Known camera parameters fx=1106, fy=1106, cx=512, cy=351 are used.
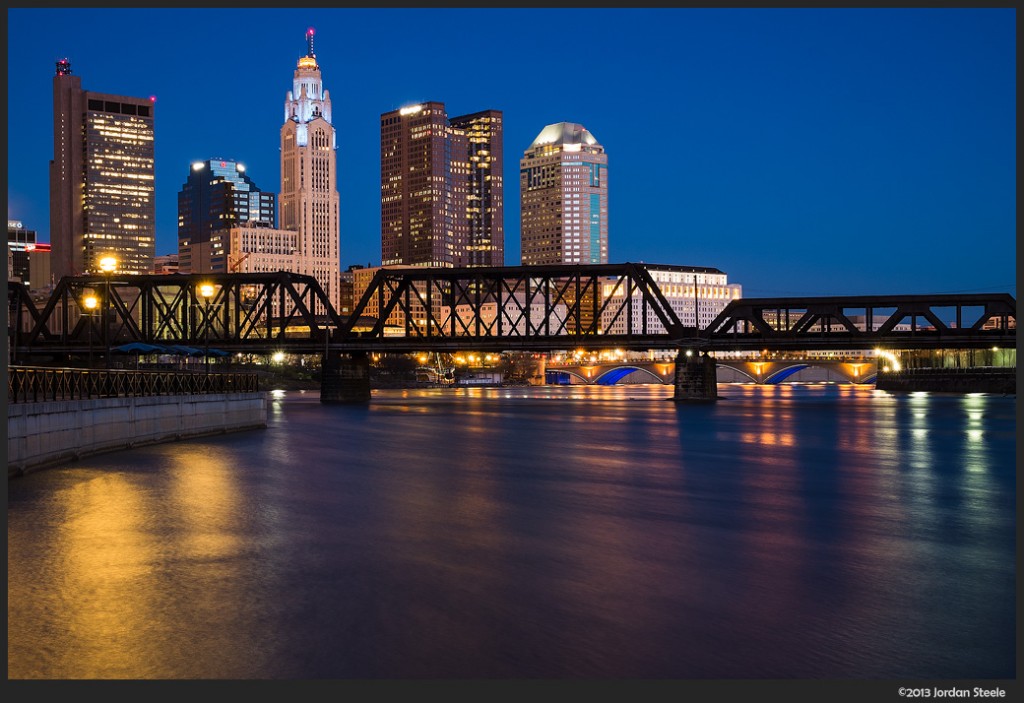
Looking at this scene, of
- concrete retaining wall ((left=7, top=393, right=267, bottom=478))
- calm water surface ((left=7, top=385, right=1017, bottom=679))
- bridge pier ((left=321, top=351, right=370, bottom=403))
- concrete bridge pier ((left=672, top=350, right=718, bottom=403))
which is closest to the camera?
calm water surface ((left=7, top=385, right=1017, bottom=679))

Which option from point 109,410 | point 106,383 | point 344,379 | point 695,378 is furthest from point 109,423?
point 695,378

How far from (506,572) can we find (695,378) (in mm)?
122315

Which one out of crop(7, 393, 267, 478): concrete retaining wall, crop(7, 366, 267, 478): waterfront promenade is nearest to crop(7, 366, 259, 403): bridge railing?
crop(7, 366, 267, 478): waterfront promenade

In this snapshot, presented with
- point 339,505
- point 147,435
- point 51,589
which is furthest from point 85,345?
point 51,589

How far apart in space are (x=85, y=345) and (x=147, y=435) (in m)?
110

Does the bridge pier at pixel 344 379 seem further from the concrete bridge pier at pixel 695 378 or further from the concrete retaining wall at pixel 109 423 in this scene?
the concrete retaining wall at pixel 109 423

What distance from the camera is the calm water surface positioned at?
13906 mm

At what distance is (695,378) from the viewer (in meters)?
139

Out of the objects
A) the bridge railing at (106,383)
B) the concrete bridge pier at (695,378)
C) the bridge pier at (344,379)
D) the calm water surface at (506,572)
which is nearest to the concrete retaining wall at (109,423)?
the bridge railing at (106,383)

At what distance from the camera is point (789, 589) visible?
17.8m

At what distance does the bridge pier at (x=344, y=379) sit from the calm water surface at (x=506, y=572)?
10264 centimetres

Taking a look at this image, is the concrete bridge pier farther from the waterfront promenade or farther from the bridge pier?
the waterfront promenade

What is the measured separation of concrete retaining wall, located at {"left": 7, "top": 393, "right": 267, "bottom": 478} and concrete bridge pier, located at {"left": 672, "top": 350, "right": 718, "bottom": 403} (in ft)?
267

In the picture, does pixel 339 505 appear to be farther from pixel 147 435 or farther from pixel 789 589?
pixel 147 435
